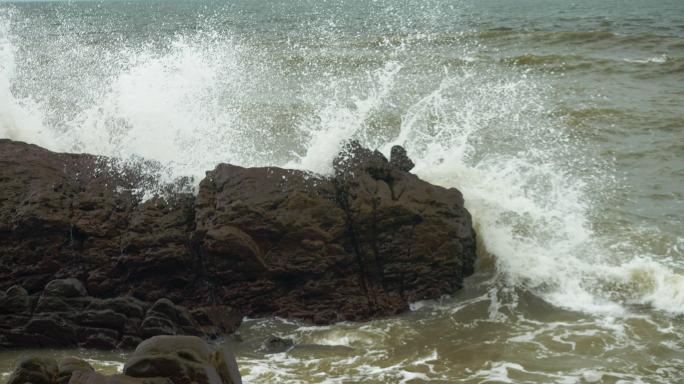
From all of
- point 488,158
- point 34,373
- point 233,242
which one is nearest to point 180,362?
point 34,373

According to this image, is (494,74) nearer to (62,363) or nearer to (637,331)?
(637,331)

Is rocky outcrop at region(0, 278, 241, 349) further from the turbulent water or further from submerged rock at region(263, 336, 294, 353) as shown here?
submerged rock at region(263, 336, 294, 353)

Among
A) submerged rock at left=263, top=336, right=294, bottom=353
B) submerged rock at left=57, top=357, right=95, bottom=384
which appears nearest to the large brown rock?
submerged rock at left=57, top=357, right=95, bottom=384

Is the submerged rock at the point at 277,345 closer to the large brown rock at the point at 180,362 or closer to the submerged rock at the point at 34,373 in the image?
the large brown rock at the point at 180,362

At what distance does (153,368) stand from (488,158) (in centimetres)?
934

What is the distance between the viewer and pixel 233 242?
8078 millimetres

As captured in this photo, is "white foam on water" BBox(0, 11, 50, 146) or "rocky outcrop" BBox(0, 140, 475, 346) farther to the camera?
"white foam on water" BBox(0, 11, 50, 146)

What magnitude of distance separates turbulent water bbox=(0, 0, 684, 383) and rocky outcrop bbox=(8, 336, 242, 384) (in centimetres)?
149

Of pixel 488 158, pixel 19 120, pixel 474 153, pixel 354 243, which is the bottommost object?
pixel 354 243

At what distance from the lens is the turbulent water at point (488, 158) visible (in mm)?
7262

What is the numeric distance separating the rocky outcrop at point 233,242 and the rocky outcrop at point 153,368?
228 centimetres

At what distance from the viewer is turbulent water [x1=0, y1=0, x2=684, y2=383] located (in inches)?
286

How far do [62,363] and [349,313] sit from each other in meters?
3.31

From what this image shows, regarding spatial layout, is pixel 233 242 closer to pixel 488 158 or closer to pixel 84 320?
pixel 84 320
